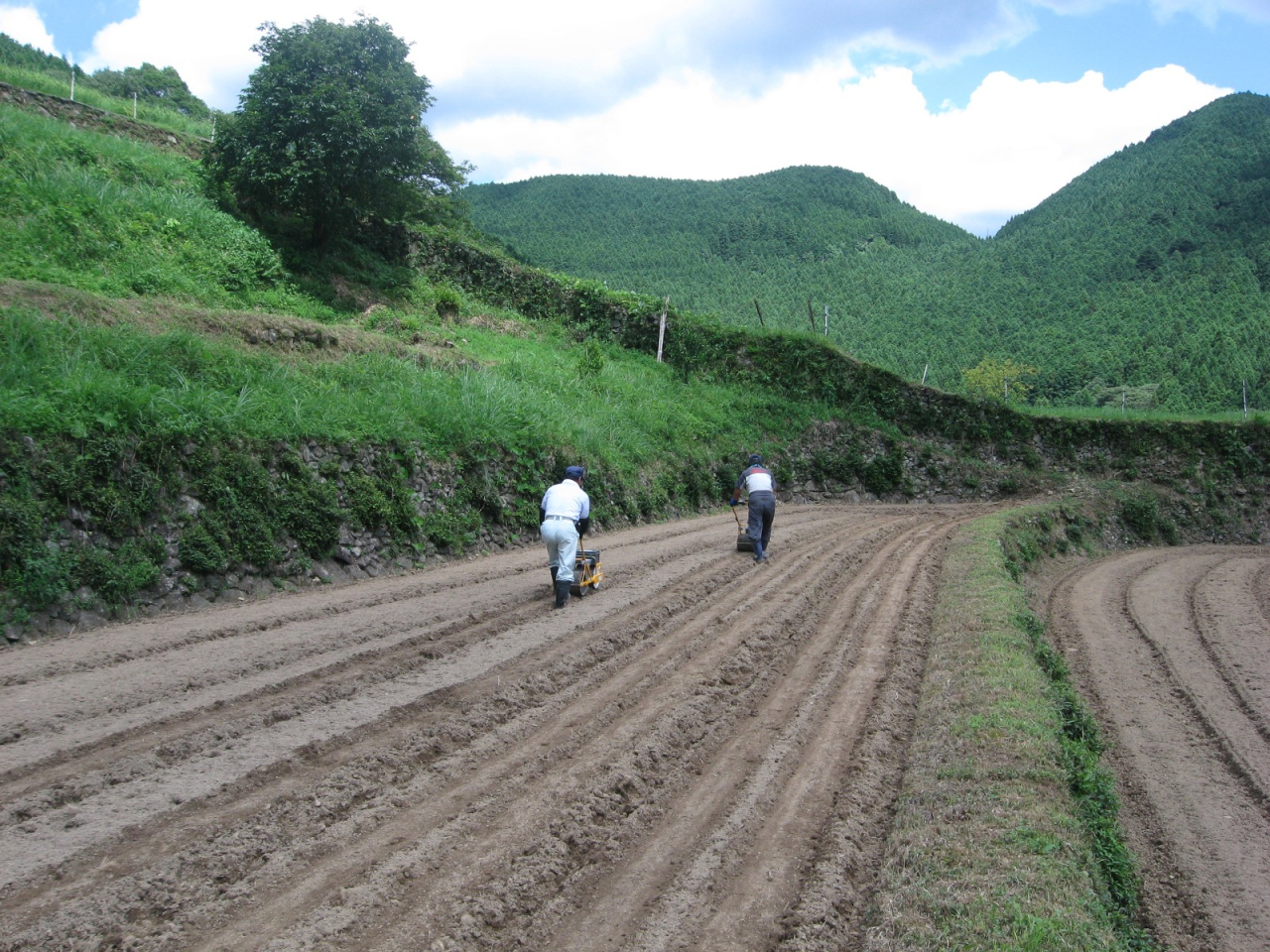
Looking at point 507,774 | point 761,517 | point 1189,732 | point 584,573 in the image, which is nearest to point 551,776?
point 507,774

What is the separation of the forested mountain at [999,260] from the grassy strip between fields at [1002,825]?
115 feet

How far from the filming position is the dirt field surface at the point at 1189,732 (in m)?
5.04

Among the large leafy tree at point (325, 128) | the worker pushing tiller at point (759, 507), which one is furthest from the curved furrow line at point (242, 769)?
the large leafy tree at point (325, 128)

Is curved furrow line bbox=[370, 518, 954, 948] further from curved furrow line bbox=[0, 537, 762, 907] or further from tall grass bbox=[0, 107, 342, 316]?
tall grass bbox=[0, 107, 342, 316]

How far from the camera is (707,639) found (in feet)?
28.4

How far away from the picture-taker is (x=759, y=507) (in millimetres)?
13844

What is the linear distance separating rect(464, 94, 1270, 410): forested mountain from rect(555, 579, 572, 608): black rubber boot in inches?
1400

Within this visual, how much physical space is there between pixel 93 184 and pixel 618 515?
1399 cm

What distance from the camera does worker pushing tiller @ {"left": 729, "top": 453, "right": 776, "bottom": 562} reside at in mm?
13691

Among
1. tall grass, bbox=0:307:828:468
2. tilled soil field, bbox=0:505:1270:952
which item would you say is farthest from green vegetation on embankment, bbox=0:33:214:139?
tilled soil field, bbox=0:505:1270:952

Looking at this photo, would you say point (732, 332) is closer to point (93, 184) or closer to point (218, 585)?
point (93, 184)

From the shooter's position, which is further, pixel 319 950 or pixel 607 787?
pixel 607 787

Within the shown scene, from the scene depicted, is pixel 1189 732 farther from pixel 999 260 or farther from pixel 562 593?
pixel 999 260

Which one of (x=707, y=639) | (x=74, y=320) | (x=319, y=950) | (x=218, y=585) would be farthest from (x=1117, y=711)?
(x=74, y=320)
